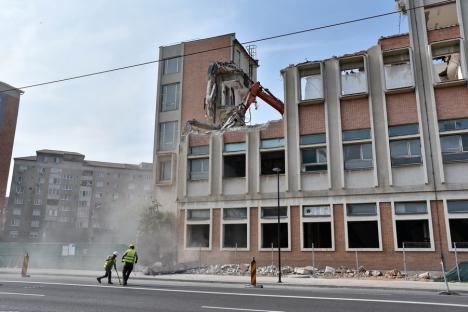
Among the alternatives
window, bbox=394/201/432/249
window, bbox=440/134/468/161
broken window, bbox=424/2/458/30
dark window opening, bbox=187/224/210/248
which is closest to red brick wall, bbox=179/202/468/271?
window, bbox=394/201/432/249

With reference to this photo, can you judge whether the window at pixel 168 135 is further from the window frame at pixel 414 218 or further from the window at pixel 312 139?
the window frame at pixel 414 218

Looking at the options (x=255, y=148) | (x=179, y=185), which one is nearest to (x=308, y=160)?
(x=255, y=148)

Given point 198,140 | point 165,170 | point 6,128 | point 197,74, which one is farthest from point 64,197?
point 198,140

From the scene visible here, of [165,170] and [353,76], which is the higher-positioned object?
[353,76]

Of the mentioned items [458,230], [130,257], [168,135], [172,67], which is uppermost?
[172,67]

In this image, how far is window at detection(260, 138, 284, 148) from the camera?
28.0m

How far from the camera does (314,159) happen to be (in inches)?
1049

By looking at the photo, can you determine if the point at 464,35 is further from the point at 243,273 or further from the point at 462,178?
the point at 243,273

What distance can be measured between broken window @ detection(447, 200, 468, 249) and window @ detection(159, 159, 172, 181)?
845 inches

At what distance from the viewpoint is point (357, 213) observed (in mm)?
24594

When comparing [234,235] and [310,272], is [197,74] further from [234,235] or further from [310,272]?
[310,272]

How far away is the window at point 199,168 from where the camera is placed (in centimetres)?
2995

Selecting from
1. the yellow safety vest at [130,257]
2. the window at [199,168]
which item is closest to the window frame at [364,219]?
the window at [199,168]

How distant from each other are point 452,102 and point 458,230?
299 inches
